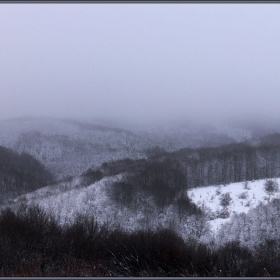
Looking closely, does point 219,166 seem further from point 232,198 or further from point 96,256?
point 96,256

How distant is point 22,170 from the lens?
382 ft

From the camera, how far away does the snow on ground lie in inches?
2146

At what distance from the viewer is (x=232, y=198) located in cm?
6053

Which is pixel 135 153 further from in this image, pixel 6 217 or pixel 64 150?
pixel 6 217

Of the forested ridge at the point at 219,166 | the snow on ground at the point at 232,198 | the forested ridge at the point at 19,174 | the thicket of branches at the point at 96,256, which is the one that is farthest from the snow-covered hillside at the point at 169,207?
the forested ridge at the point at 19,174

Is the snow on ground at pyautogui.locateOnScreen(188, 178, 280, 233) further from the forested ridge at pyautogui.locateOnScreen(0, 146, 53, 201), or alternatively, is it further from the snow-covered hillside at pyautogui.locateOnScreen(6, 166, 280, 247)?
the forested ridge at pyautogui.locateOnScreen(0, 146, 53, 201)

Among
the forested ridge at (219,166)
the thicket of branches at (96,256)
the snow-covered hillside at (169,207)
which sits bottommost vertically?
the snow-covered hillside at (169,207)

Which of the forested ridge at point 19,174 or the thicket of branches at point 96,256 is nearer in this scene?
the thicket of branches at point 96,256

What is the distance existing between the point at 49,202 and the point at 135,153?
84407 mm

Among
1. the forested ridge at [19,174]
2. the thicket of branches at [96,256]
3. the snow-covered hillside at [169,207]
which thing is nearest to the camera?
the thicket of branches at [96,256]

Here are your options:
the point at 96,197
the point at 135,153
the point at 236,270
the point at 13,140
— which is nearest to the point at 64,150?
the point at 13,140

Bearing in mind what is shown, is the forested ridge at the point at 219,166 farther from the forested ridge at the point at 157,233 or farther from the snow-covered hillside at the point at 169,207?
the snow-covered hillside at the point at 169,207

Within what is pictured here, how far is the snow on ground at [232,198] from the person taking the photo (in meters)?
54.5

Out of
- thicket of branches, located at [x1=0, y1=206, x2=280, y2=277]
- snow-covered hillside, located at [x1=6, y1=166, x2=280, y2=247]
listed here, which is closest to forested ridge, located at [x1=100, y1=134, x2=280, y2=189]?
snow-covered hillside, located at [x1=6, y1=166, x2=280, y2=247]
